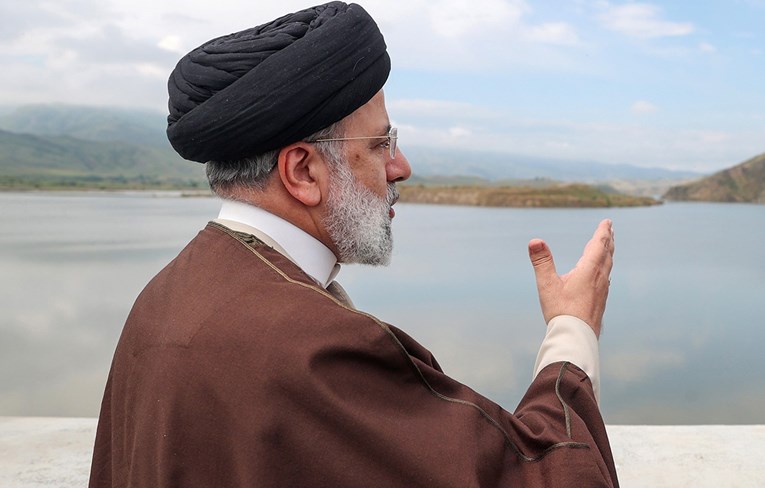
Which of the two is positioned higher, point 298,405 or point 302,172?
point 302,172

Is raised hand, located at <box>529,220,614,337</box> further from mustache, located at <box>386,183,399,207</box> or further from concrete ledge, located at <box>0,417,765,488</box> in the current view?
concrete ledge, located at <box>0,417,765,488</box>

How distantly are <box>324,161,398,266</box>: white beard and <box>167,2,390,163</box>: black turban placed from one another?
0.40 ft

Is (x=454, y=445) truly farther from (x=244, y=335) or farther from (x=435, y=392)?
(x=244, y=335)

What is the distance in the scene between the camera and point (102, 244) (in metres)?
10.3

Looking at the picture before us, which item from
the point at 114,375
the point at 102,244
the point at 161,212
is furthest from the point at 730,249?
the point at 161,212

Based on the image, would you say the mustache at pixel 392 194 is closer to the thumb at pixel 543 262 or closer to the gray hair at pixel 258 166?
the gray hair at pixel 258 166

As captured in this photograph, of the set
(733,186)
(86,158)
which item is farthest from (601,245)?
(86,158)

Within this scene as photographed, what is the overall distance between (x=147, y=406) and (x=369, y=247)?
53cm

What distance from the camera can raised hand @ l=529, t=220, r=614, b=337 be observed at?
1342mm

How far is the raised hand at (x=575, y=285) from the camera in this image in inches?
52.8

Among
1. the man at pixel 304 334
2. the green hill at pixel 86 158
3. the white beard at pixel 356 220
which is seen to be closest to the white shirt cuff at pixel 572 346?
the man at pixel 304 334

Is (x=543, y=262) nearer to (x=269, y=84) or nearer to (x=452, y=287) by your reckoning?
(x=269, y=84)

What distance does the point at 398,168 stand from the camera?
1385mm

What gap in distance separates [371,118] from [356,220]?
21 centimetres
